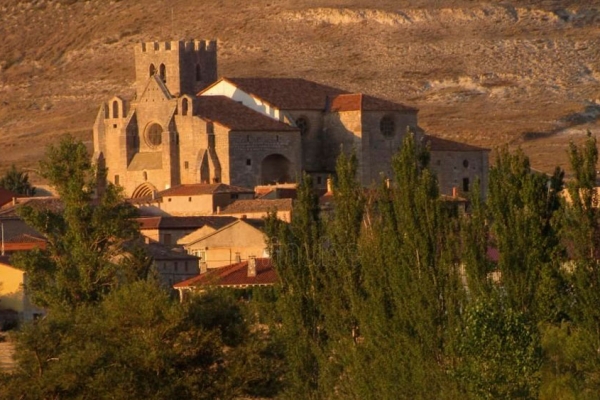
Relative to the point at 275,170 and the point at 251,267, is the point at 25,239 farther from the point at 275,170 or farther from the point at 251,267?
the point at 275,170

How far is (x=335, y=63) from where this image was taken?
139250mm

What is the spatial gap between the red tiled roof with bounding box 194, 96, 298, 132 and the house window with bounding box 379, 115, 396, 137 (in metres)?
4.16

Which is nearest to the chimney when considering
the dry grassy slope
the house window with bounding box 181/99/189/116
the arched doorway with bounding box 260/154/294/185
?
the arched doorway with bounding box 260/154/294/185

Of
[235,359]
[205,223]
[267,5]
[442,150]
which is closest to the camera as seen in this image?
[235,359]

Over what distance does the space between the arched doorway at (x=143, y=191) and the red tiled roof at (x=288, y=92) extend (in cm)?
586

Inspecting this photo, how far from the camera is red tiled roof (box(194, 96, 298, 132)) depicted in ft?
278

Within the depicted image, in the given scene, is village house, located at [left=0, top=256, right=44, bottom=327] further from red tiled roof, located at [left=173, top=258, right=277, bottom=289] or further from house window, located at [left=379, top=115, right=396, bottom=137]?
house window, located at [left=379, top=115, right=396, bottom=137]

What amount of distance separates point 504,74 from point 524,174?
91.9 m

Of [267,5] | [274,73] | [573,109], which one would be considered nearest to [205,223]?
[573,109]

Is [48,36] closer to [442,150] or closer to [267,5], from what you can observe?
[267,5]

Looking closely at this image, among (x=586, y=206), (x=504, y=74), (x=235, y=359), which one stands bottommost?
(x=235, y=359)

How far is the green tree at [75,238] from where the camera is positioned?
47125 millimetres

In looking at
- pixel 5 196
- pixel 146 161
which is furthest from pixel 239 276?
pixel 146 161

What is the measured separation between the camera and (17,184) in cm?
9519
